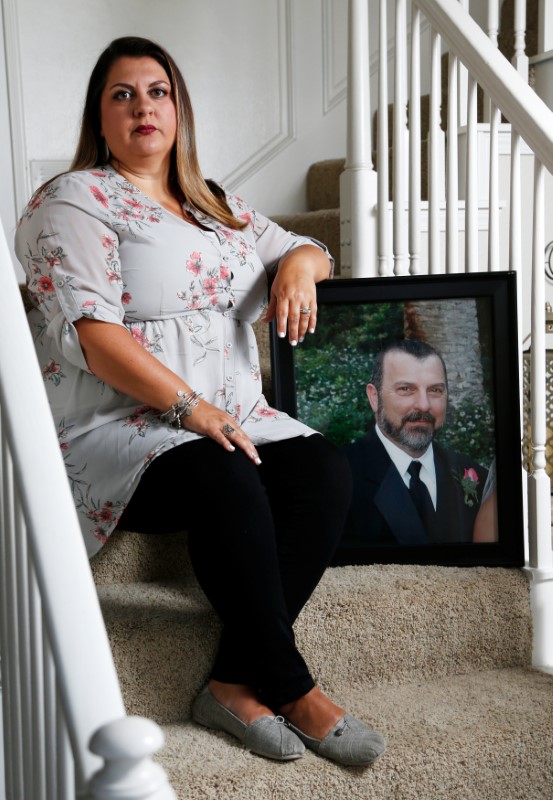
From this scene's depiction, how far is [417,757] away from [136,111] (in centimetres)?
127

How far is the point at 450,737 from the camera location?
1.46 metres

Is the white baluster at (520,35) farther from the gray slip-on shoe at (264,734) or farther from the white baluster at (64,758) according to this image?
the white baluster at (64,758)

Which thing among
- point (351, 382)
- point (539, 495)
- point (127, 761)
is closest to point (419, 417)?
point (351, 382)

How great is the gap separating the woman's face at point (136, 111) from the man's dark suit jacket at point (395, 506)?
2.47 feet

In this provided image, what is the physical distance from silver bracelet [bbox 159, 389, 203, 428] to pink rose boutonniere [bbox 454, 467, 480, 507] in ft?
2.08

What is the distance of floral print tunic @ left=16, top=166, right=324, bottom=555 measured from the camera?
5.02 feet

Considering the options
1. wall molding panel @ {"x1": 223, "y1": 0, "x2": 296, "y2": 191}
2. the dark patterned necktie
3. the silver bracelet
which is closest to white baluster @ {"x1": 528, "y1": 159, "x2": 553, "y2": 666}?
the dark patterned necktie

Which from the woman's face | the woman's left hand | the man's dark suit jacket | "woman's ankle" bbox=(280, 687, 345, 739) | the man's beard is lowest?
"woman's ankle" bbox=(280, 687, 345, 739)

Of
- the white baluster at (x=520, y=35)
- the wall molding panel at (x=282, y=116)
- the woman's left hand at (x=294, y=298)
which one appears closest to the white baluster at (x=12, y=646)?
the woman's left hand at (x=294, y=298)

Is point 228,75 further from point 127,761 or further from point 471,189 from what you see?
point 127,761

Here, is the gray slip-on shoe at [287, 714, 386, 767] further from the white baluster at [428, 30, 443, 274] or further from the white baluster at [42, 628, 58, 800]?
the white baluster at [428, 30, 443, 274]

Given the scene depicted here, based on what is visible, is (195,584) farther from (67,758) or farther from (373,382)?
(67,758)

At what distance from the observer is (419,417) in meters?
1.86

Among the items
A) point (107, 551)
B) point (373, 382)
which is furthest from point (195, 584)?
point (373, 382)
